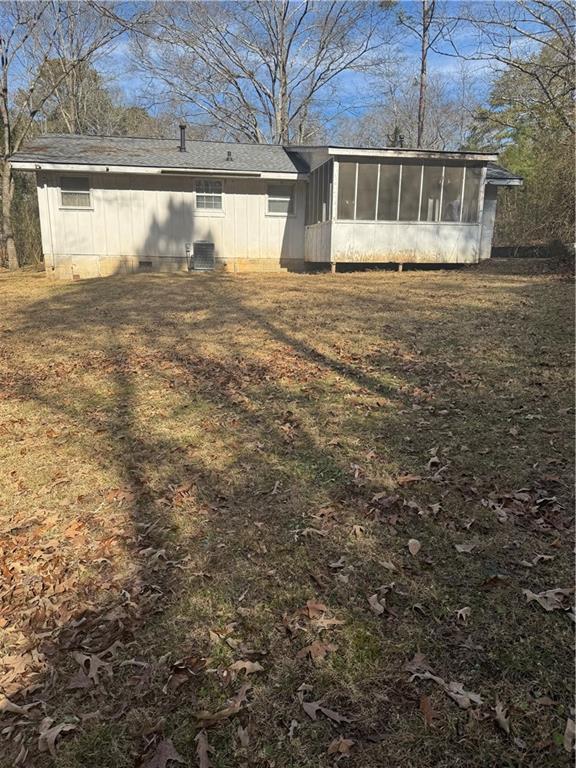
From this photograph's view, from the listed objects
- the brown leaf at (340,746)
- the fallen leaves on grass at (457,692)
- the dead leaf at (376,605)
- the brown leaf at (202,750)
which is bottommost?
the brown leaf at (202,750)

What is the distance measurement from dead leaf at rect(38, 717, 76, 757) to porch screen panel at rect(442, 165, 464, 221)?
47.9 feet

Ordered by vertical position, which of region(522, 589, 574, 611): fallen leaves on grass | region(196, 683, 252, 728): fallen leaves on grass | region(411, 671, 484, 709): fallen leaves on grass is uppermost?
region(522, 589, 574, 611): fallen leaves on grass

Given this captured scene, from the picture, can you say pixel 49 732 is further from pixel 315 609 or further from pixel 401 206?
pixel 401 206

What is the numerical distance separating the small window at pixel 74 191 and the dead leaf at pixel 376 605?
599 inches

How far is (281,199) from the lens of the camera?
640 inches

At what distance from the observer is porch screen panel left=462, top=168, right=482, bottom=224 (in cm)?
1420

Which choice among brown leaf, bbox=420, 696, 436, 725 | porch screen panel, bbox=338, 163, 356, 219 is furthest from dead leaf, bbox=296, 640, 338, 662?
porch screen panel, bbox=338, 163, 356, 219

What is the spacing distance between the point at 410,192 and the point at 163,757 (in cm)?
1431

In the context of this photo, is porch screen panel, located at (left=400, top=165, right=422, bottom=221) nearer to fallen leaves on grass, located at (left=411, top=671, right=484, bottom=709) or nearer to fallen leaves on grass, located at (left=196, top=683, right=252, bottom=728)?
fallen leaves on grass, located at (left=411, top=671, right=484, bottom=709)

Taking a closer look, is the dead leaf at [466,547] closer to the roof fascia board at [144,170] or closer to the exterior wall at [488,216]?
the roof fascia board at [144,170]

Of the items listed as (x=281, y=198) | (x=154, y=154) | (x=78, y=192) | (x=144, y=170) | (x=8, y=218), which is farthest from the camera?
(x=8, y=218)

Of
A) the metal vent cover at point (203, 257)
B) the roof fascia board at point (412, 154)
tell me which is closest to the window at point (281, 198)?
the metal vent cover at point (203, 257)

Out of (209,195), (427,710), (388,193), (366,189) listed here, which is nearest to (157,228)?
(209,195)

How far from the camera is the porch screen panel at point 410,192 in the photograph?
13961mm
